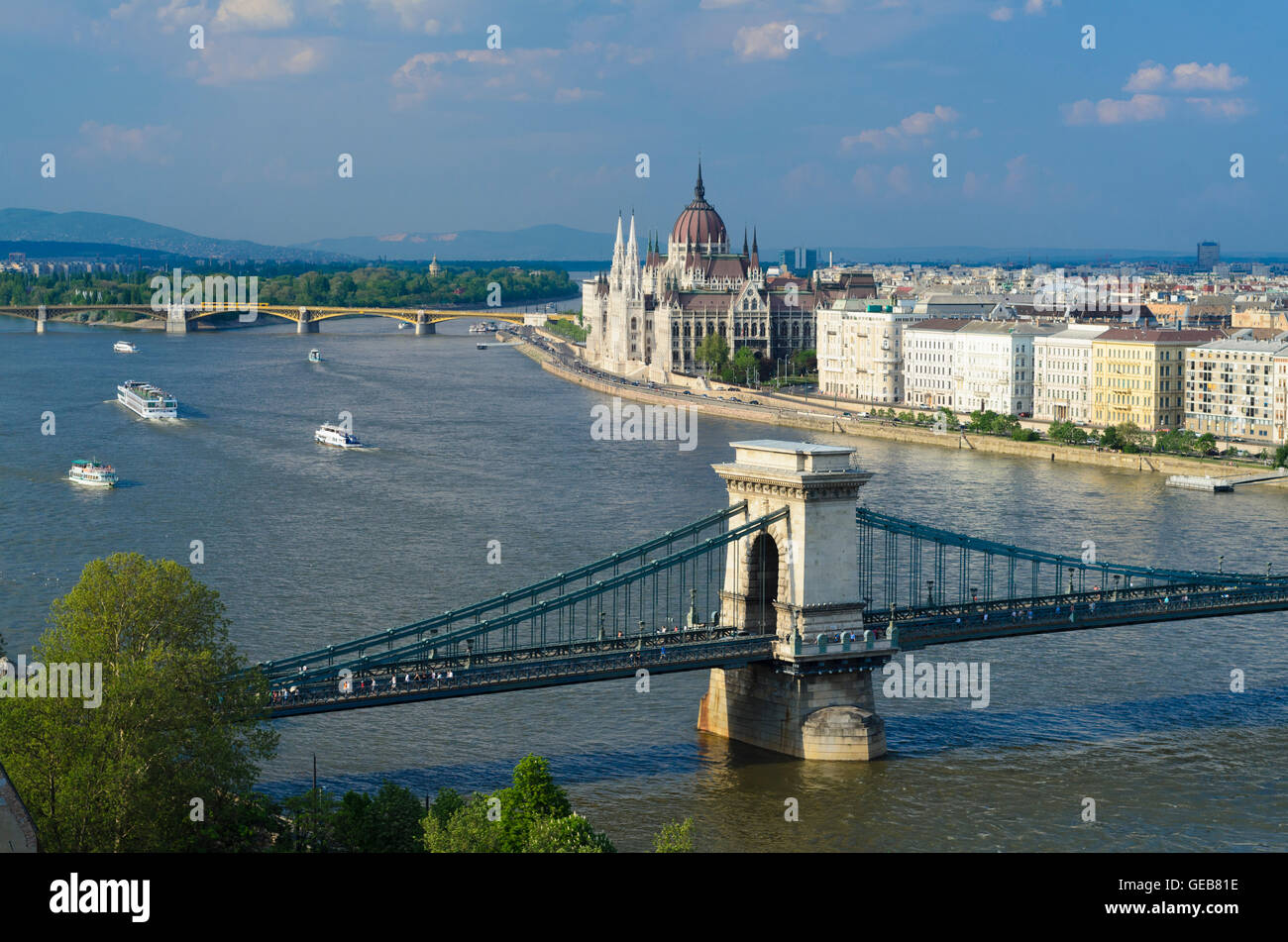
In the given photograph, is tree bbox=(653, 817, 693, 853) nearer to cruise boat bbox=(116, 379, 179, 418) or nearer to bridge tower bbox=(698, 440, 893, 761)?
bridge tower bbox=(698, 440, 893, 761)

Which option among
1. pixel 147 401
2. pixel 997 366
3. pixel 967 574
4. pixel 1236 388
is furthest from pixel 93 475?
pixel 997 366

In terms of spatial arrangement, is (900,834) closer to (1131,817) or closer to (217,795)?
(1131,817)

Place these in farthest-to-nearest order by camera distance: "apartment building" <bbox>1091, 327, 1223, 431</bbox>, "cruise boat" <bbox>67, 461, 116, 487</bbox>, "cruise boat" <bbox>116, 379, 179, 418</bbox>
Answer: "cruise boat" <bbox>116, 379, 179, 418</bbox>, "apartment building" <bbox>1091, 327, 1223, 431</bbox>, "cruise boat" <bbox>67, 461, 116, 487</bbox>

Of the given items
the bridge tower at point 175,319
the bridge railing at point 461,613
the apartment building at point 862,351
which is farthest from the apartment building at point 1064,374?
the bridge tower at point 175,319

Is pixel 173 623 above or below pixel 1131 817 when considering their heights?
above

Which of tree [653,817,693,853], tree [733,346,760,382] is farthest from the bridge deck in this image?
tree [733,346,760,382]
